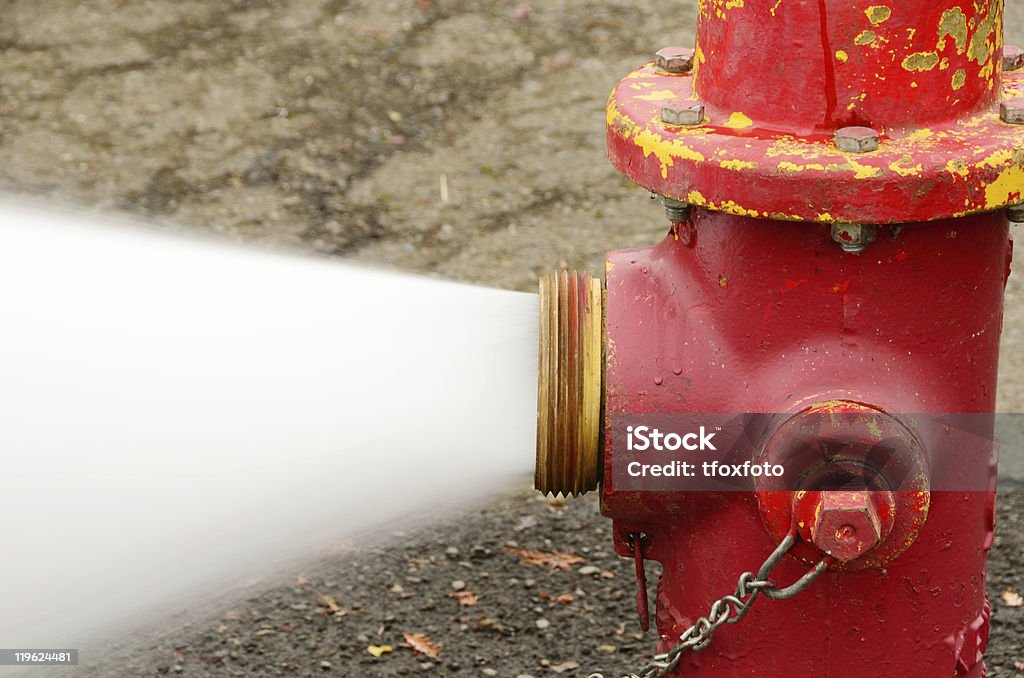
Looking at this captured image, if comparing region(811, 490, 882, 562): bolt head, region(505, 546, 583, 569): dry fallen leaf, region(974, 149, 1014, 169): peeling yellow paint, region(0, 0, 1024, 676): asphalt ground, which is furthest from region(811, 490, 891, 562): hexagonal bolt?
region(505, 546, 583, 569): dry fallen leaf

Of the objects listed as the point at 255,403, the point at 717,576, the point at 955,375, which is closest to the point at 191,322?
the point at 255,403

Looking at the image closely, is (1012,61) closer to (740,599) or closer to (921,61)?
(921,61)

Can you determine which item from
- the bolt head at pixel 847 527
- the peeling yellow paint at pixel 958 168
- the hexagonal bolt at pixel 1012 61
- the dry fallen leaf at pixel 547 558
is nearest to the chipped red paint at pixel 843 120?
the peeling yellow paint at pixel 958 168

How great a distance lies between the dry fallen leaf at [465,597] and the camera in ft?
8.59

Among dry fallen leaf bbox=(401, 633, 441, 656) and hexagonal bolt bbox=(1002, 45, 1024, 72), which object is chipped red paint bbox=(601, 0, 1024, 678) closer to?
hexagonal bolt bbox=(1002, 45, 1024, 72)

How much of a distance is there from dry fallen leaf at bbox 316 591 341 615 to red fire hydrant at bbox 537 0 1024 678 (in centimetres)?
107

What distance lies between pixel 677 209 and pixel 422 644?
1261 mm

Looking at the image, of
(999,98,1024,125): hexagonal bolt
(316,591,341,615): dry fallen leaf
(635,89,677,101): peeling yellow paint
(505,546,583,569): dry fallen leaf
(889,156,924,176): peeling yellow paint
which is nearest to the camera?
(889,156,924,176): peeling yellow paint

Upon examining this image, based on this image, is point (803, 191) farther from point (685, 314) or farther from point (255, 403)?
point (255, 403)

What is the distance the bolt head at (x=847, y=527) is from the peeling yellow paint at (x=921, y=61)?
1.48 feet

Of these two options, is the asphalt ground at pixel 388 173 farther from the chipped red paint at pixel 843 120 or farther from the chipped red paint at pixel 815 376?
the chipped red paint at pixel 843 120

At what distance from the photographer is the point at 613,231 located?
3.89 metres

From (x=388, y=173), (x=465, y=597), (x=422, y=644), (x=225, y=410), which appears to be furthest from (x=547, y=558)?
(x=388, y=173)

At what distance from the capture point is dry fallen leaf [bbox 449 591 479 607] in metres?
2.62
